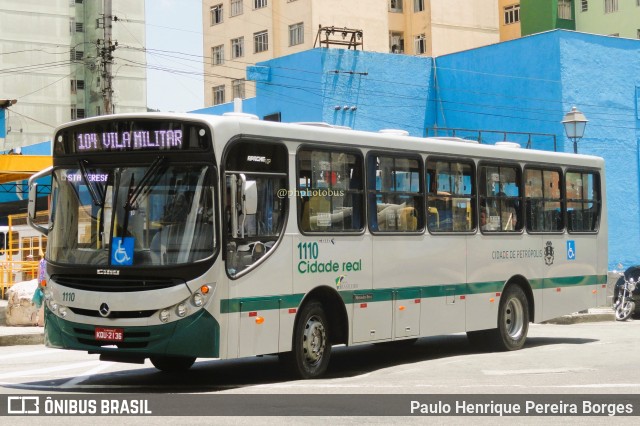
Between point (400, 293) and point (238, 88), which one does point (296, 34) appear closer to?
point (238, 88)

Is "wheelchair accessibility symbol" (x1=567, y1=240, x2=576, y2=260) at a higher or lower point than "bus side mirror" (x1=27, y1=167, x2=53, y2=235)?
lower

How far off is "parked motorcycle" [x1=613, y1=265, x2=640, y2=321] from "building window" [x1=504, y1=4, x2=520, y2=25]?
5284 centimetres

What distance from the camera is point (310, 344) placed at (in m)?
14.6

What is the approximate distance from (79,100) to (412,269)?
271 ft

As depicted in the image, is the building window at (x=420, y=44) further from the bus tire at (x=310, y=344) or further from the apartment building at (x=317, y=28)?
the bus tire at (x=310, y=344)

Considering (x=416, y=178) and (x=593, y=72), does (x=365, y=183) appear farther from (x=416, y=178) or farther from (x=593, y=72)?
(x=593, y=72)

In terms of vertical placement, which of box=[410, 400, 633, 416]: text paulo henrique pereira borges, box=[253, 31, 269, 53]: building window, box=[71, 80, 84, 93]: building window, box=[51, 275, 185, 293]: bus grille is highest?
box=[71, 80, 84, 93]: building window

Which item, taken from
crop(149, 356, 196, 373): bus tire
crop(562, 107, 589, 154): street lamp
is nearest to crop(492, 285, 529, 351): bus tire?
crop(149, 356, 196, 373): bus tire

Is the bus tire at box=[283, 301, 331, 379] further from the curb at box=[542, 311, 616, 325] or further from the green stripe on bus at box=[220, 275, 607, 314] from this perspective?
the curb at box=[542, 311, 616, 325]

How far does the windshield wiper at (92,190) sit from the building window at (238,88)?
6405cm

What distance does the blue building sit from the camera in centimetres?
4075

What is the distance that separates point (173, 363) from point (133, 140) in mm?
3457

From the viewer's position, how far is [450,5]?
7312 centimetres

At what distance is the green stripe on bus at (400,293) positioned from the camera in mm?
13477
